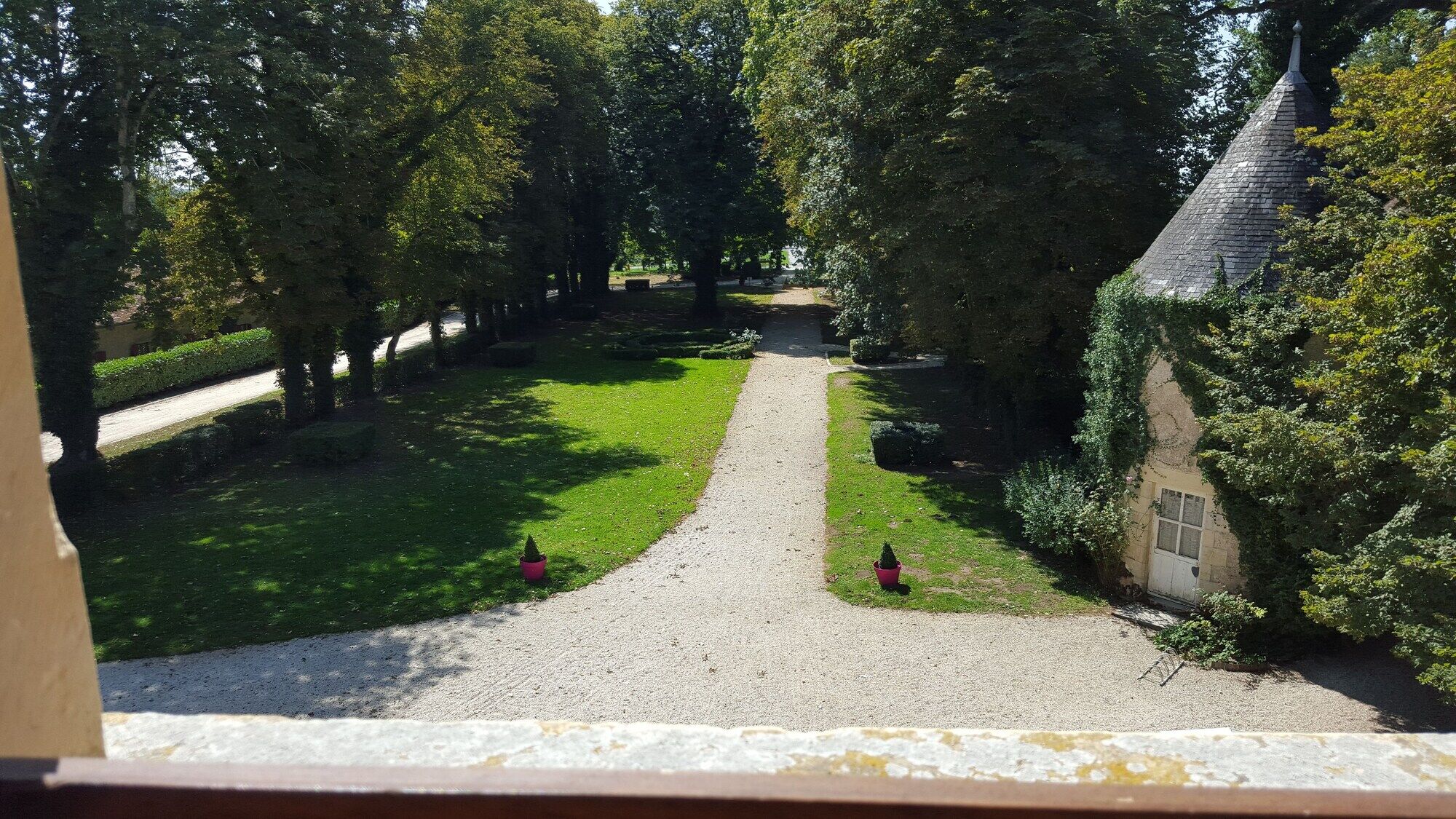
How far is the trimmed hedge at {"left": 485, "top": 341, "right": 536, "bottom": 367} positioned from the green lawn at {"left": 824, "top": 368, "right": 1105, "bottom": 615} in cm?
1520

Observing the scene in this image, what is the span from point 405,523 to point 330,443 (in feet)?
17.6

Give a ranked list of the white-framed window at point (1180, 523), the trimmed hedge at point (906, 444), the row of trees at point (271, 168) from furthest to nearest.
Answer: the trimmed hedge at point (906, 444), the row of trees at point (271, 168), the white-framed window at point (1180, 523)

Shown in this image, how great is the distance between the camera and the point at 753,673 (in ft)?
40.4

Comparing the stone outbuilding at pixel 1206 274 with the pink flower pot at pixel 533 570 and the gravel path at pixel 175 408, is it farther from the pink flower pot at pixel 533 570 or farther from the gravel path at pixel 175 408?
the gravel path at pixel 175 408

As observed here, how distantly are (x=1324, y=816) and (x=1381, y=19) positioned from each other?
2859 centimetres

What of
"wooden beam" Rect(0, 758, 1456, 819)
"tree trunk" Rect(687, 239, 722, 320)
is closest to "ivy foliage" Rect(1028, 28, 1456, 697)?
"wooden beam" Rect(0, 758, 1456, 819)

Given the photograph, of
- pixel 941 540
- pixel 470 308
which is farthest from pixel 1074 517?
pixel 470 308

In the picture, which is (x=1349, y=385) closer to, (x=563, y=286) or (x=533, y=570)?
(x=533, y=570)

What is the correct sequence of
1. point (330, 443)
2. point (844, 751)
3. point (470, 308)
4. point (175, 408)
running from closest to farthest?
1. point (844, 751)
2. point (330, 443)
3. point (175, 408)
4. point (470, 308)

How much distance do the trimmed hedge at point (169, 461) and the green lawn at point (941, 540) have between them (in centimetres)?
1475

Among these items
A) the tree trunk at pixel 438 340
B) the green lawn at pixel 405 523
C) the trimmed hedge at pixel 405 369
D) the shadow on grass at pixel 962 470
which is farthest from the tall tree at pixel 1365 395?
the tree trunk at pixel 438 340

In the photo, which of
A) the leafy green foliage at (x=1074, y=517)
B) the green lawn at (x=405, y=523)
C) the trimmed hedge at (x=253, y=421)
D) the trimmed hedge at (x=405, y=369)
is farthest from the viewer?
the trimmed hedge at (x=405, y=369)

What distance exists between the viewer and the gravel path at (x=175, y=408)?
2627 cm

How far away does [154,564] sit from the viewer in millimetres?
15578
